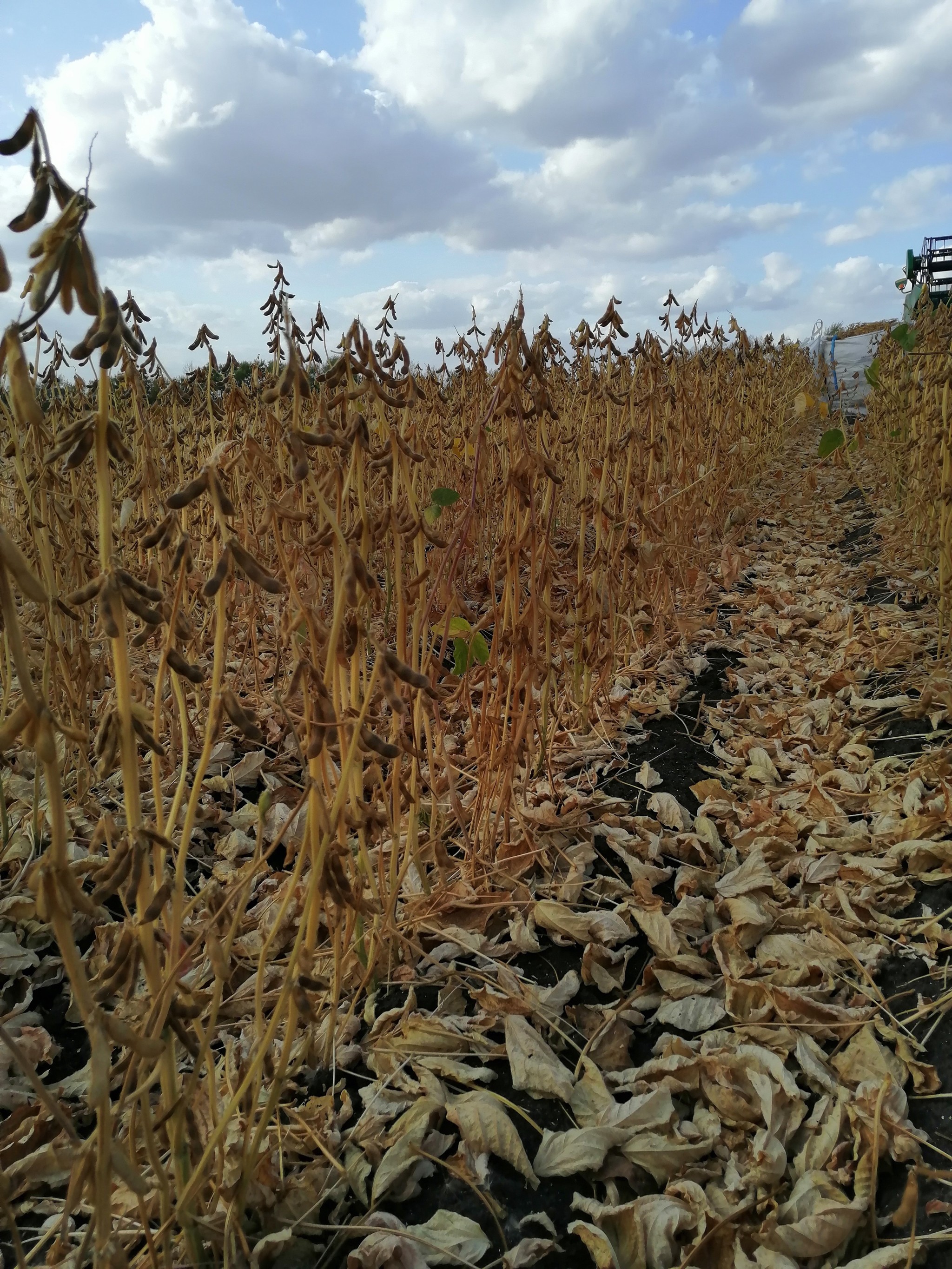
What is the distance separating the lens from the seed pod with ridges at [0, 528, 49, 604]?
0.55m

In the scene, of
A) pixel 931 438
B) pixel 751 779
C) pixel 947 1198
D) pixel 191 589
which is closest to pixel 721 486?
pixel 931 438

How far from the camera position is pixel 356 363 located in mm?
1189

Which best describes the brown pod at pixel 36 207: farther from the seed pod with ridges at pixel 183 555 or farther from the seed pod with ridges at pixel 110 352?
the seed pod with ridges at pixel 183 555

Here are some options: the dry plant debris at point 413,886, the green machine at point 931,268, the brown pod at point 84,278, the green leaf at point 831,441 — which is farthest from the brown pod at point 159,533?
the green machine at point 931,268

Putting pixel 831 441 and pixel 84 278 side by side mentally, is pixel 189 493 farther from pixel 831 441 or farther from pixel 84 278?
pixel 831 441

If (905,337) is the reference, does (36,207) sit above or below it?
below

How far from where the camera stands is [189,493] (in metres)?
0.77

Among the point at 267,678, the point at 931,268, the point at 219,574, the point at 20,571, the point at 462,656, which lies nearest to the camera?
the point at 20,571

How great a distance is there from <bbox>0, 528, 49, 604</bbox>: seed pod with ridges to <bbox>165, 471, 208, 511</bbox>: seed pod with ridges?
Answer: 0.18 meters

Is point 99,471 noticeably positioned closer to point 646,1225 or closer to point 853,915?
point 646,1225

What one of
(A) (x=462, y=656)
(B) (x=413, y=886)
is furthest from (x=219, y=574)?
(B) (x=413, y=886)

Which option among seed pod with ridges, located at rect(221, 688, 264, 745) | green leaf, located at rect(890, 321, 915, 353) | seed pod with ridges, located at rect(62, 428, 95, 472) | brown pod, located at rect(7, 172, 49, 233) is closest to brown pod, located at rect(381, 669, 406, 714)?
seed pod with ridges, located at rect(221, 688, 264, 745)

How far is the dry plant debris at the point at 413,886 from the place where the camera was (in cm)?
80

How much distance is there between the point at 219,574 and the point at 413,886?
1.04 meters
